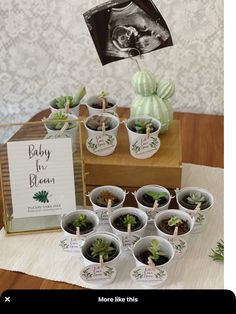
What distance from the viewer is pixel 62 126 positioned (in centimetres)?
127

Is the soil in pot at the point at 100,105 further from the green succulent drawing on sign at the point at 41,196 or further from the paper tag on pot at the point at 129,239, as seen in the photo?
the paper tag on pot at the point at 129,239

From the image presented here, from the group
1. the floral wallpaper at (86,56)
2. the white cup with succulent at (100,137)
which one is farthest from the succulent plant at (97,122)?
the floral wallpaper at (86,56)

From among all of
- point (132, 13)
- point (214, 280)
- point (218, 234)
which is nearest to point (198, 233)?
point (218, 234)

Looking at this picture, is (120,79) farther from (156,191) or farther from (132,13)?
(156,191)

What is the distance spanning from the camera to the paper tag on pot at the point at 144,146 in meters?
1.28

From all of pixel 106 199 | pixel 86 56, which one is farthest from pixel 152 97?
pixel 86 56

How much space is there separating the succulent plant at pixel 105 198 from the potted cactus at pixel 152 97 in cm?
26

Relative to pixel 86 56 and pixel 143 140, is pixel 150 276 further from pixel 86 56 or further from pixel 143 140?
pixel 86 56

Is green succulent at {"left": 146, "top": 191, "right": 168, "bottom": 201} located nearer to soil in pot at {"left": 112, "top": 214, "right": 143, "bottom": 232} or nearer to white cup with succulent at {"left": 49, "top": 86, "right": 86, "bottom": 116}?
soil in pot at {"left": 112, "top": 214, "right": 143, "bottom": 232}

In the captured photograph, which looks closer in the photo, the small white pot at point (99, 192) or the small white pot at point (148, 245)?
the small white pot at point (148, 245)

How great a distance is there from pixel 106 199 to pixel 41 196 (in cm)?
16
